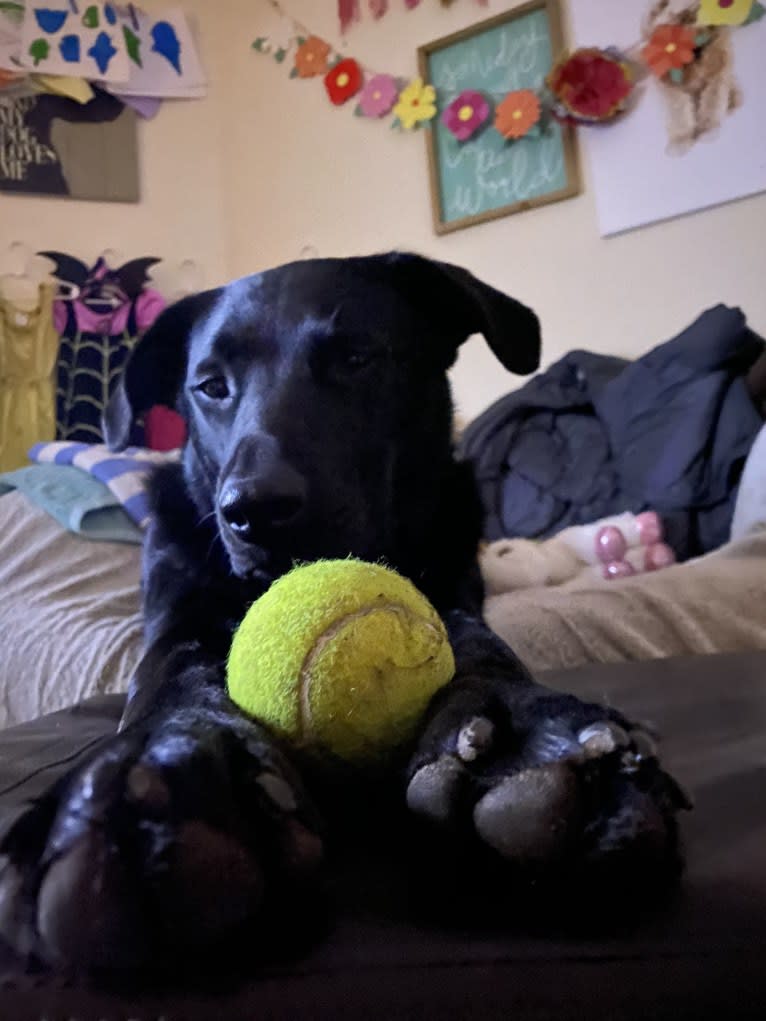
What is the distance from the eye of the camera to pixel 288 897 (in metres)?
0.38

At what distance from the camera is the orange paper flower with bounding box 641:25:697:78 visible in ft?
8.73

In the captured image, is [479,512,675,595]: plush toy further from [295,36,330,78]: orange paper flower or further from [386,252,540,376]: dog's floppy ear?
[295,36,330,78]: orange paper flower

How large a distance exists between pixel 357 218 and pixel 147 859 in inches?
135

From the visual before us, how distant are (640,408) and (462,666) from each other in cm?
188

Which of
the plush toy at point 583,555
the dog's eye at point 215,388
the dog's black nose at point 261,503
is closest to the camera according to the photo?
the dog's black nose at point 261,503

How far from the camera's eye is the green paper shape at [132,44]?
3.47m

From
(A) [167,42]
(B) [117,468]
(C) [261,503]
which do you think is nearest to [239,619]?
(C) [261,503]

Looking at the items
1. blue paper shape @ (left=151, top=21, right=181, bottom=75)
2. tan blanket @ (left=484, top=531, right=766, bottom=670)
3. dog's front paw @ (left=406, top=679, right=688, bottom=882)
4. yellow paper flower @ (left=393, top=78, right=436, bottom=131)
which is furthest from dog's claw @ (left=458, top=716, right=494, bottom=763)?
blue paper shape @ (left=151, top=21, right=181, bottom=75)

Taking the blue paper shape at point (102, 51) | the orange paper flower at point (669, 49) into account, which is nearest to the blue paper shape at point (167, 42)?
the blue paper shape at point (102, 51)

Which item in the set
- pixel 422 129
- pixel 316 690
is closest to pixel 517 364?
pixel 316 690

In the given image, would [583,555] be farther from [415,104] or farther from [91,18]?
[91,18]

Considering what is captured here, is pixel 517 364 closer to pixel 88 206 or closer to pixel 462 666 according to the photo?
pixel 462 666

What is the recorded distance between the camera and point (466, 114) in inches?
121

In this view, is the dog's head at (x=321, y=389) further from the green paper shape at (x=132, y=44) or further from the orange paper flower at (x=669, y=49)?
the green paper shape at (x=132, y=44)
